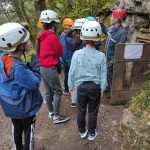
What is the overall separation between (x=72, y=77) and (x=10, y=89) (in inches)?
48.4

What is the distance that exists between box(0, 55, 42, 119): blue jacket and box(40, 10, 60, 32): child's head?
134 cm

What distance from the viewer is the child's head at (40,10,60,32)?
4.84 meters

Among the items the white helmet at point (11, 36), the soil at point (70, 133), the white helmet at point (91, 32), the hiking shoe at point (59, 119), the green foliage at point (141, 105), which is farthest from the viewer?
the hiking shoe at point (59, 119)

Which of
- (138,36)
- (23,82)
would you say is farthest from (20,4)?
(23,82)

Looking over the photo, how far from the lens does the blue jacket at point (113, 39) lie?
5.86 meters

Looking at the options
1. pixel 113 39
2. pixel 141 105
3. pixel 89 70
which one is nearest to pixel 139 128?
pixel 141 105

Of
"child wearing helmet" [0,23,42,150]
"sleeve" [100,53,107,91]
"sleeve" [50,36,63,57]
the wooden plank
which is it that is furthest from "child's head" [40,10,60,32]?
the wooden plank

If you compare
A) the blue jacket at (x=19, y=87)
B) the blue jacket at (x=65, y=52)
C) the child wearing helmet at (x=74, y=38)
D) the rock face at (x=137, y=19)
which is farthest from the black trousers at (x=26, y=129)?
the rock face at (x=137, y=19)

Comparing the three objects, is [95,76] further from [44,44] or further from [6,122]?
[6,122]

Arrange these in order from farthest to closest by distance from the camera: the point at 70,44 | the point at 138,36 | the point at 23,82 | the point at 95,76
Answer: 1. the point at 138,36
2. the point at 70,44
3. the point at 95,76
4. the point at 23,82

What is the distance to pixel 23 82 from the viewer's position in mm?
3557

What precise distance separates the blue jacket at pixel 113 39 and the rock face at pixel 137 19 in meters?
1.09

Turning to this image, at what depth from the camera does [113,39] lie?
599 cm

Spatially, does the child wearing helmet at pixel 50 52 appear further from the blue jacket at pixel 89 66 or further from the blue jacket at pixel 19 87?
the blue jacket at pixel 19 87
